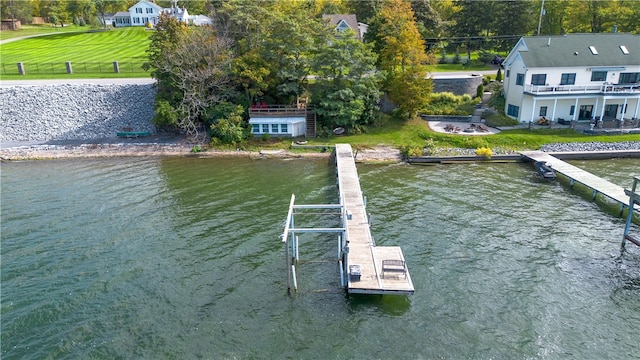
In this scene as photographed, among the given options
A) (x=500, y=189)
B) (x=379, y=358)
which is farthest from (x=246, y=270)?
(x=500, y=189)

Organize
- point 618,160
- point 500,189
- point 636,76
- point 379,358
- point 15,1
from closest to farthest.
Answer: point 379,358 < point 500,189 < point 618,160 < point 636,76 < point 15,1

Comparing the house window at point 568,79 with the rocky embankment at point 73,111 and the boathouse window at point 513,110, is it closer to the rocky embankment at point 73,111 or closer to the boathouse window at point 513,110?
the boathouse window at point 513,110

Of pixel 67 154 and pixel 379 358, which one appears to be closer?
pixel 379 358

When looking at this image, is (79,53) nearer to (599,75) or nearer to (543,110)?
(543,110)

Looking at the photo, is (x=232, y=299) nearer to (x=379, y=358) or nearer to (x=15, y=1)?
(x=379, y=358)

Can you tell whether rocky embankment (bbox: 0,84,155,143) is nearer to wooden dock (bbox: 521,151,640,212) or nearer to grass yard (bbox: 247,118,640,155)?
grass yard (bbox: 247,118,640,155)

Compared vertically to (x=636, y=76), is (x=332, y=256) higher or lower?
lower
